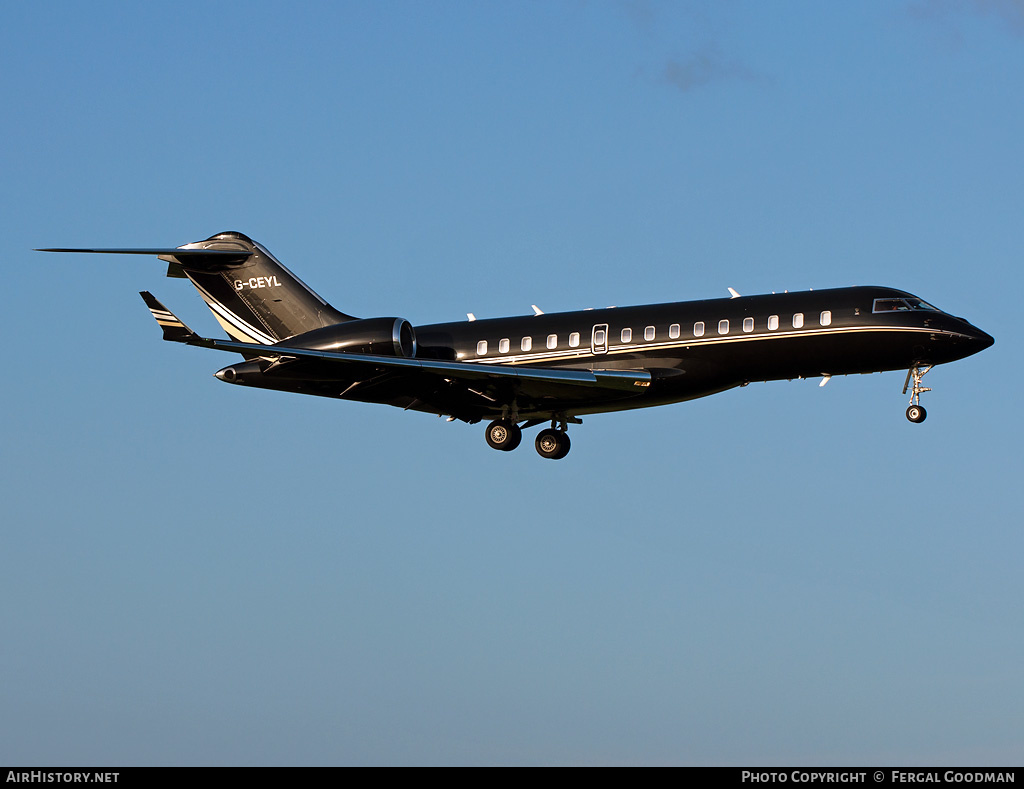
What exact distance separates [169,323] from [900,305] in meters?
16.3

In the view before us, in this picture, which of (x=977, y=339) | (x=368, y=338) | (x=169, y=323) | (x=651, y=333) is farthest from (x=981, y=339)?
(x=169, y=323)

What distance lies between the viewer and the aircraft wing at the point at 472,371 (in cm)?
3278

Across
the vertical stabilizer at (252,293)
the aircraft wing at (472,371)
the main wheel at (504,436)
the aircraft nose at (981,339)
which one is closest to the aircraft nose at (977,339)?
the aircraft nose at (981,339)

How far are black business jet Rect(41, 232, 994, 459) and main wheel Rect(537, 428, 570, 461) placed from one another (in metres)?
0.02

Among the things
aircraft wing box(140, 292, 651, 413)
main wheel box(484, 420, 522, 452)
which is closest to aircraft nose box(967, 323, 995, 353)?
aircraft wing box(140, 292, 651, 413)

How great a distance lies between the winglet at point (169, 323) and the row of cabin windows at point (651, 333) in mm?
7251

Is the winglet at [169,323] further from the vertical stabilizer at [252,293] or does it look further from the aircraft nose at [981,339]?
the aircraft nose at [981,339]

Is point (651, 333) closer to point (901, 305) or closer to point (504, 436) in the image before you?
point (504, 436)

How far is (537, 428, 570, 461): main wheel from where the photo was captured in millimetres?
36281

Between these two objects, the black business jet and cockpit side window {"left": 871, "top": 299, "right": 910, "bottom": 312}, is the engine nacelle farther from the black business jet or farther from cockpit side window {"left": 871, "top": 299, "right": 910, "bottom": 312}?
cockpit side window {"left": 871, "top": 299, "right": 910, "bottom": 312}
